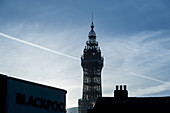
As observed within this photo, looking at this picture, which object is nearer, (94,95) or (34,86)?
(34,86)

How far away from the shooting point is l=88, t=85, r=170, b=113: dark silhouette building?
4813 centimetres

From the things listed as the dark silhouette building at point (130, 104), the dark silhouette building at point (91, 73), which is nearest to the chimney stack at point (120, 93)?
the dark silhouette building at point (130, 104)

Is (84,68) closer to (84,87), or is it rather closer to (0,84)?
(84,87)

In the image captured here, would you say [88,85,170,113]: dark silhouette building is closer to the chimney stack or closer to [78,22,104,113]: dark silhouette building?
the chimney stack

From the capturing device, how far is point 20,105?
3366 centimetres

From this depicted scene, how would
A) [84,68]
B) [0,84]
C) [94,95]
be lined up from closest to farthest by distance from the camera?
[0,84] → [94,95] → [84,68]

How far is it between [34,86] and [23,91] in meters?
1.97

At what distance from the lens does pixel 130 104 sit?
49500 mm

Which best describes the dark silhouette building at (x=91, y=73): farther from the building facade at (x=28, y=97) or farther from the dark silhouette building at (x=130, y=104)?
the building facade at (x=28, y=97)

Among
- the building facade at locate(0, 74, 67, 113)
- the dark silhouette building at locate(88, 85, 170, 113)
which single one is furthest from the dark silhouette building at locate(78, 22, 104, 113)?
the building facade at locate(0, 74, 67, 113)

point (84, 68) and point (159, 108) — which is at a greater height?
point (84, 68)

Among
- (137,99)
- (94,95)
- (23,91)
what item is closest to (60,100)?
(23,91)

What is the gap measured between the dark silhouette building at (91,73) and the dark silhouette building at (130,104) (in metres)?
79.6

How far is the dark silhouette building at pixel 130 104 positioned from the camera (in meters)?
48.1
